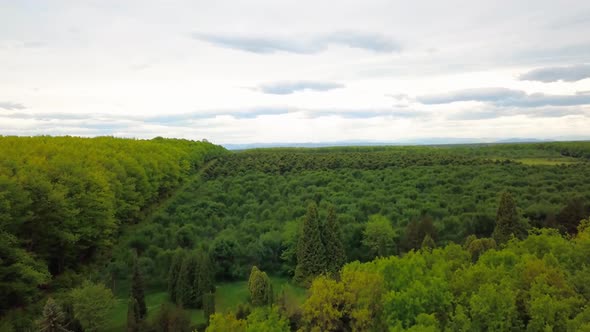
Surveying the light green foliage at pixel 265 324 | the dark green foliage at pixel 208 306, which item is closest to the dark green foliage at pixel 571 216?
the light green foliage at pixel 265 324

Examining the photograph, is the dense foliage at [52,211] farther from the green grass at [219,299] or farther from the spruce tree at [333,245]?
the spruce tree at [333,245]

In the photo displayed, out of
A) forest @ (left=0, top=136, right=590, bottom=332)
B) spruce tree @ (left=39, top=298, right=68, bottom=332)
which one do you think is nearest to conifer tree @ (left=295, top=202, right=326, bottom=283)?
forest @ (left=0, top=136, right=590, bottom=332)

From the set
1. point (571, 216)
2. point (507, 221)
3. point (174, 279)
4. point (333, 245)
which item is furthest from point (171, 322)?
point (571, 216)

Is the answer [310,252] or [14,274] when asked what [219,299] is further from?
[14,274]

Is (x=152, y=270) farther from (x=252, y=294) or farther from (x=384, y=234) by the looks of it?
(x=384, y=234)

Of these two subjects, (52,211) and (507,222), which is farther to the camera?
(507,222)
